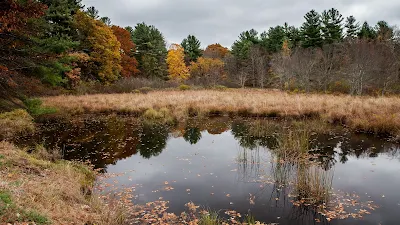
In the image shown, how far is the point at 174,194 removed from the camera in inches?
270

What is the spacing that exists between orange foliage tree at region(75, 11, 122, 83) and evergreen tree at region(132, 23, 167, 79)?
44.5 feet

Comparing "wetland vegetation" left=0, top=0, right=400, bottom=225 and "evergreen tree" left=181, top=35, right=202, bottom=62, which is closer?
"wetland vegetation" left=0, top=0, right=400, bottom=225

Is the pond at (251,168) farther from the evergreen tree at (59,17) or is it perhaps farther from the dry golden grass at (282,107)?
the evergreen tree at (59,17)

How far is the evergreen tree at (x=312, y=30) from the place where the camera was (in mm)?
43103

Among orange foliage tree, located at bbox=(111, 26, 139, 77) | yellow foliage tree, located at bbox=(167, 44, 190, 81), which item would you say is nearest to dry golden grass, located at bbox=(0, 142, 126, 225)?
orange foliage tree, located at bbox=(111, 26, 139, 77)

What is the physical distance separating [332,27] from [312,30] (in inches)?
110

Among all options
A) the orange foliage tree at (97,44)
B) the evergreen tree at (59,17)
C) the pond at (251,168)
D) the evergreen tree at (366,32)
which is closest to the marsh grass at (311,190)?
the pond at (251,168)

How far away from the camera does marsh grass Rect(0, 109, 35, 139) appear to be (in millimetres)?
12188

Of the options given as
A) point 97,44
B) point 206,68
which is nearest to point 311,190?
point 97,44

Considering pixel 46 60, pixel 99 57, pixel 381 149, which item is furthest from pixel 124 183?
pixel 99 57

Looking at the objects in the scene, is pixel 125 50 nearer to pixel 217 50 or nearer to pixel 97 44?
pixel 97 44

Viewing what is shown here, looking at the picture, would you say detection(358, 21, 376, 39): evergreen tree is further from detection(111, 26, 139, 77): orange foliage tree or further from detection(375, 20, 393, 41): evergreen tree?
detection(111, 26, 139, 77): orange foliage tree

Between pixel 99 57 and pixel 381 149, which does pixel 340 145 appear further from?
pixel 99 57

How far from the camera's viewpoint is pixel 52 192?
518 cm
